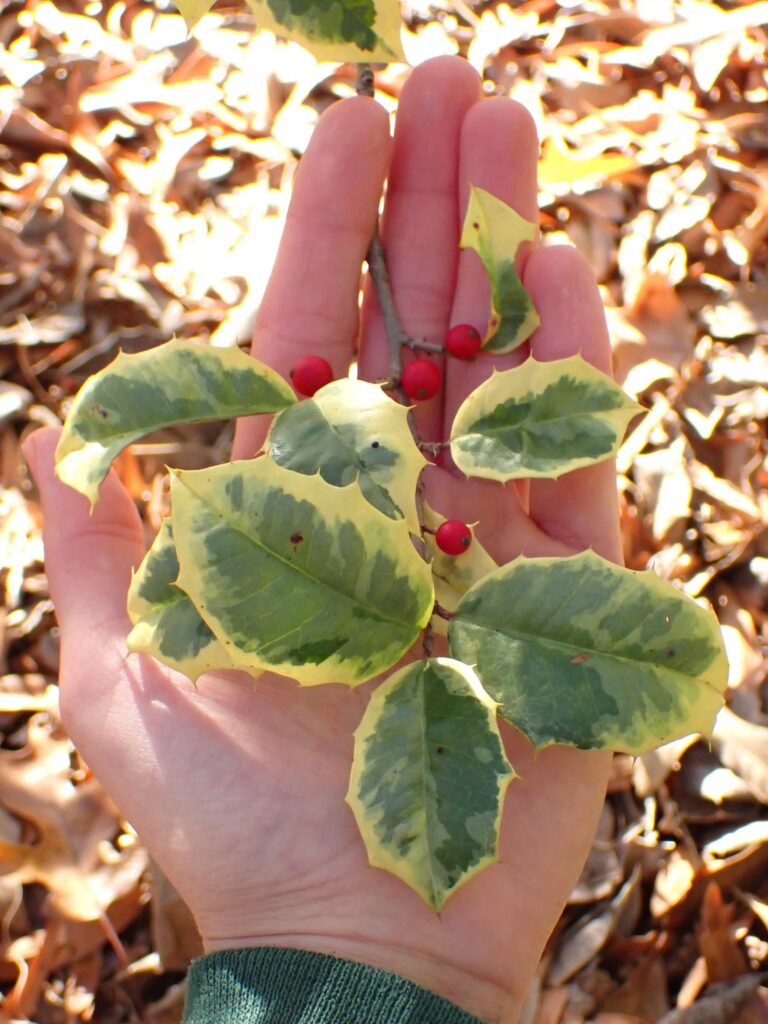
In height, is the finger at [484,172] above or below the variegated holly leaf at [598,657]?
above

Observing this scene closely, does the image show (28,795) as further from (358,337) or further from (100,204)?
(100,204)

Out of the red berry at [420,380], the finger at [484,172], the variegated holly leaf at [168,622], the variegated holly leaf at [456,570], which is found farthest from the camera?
the finger at [484,172]

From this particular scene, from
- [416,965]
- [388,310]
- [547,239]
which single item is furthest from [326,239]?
[416,965]

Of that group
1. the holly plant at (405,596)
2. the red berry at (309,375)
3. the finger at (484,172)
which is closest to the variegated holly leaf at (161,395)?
the holly plant at (405,596)

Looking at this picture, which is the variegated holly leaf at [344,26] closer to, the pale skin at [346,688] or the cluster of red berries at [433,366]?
the pale skin at [346,688]

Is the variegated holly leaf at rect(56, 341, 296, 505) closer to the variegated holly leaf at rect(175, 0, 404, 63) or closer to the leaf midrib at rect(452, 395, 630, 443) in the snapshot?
the leaf midrib at rect(452, 395, 630, 443)

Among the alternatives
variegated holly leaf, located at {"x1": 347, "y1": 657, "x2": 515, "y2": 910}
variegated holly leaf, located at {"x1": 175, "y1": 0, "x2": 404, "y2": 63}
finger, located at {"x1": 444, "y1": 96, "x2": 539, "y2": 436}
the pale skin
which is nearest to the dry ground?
the pale skin

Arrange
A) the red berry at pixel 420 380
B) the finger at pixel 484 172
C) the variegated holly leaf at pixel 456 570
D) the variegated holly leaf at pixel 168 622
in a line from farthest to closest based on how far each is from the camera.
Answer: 1. the finger at pixel 484 172
2. the red berry at pixel 420 380
3. the variegated holly leaf at pixel 456 570
4. the variegated holly leaf at pixel 168 622
